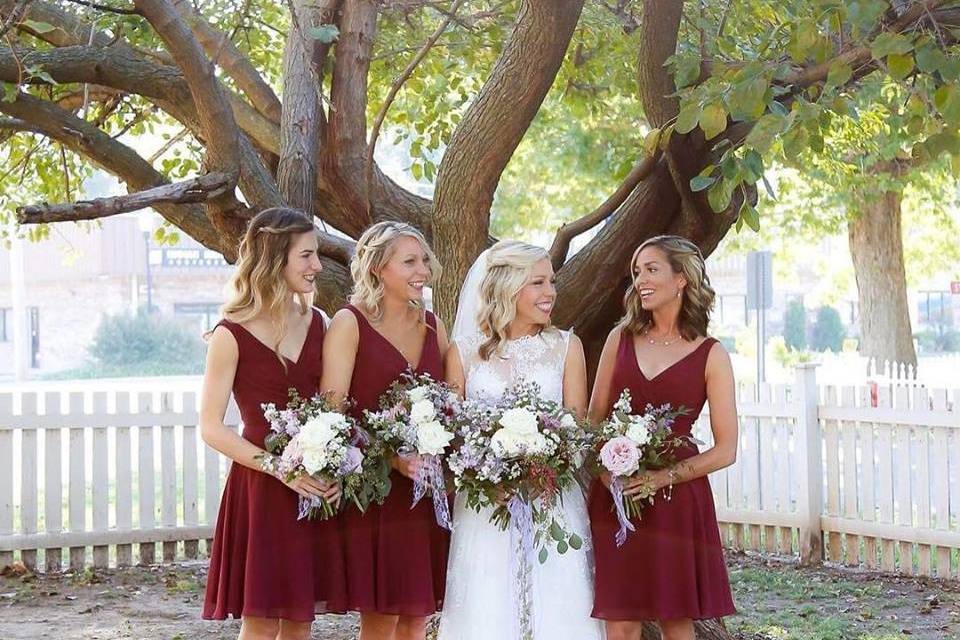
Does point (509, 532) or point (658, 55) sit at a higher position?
point (658, 55)

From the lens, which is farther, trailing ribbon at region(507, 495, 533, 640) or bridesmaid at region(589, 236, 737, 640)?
trailing ribbon at region(507, 495, 533, 640)

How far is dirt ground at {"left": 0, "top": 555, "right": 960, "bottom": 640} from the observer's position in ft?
23.6

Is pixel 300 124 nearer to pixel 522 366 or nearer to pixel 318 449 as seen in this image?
pixel 522 366

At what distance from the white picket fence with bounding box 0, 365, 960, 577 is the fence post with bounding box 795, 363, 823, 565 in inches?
0.4

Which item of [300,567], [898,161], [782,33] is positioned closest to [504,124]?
[782,33]

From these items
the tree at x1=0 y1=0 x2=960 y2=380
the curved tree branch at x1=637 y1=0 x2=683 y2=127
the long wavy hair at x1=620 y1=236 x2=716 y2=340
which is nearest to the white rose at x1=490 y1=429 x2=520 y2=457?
the long wavy hair at x1=620 y1=236 x2=716 y2=340

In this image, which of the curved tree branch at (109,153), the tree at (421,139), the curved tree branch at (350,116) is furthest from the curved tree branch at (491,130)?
the curved tree branch at (109,153)

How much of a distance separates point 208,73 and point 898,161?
15.0m

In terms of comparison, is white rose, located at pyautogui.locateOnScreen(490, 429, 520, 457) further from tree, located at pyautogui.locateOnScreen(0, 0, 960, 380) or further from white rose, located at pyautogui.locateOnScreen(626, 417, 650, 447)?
tree, located at pyautogui.locateOnScreen(0, 0, 960, 380)

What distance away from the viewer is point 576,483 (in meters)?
4.77

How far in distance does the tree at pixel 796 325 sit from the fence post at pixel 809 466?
4370 centimetres

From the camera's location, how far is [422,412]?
171 inches

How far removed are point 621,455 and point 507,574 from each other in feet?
2.46

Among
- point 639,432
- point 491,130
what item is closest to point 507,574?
point 639,432
